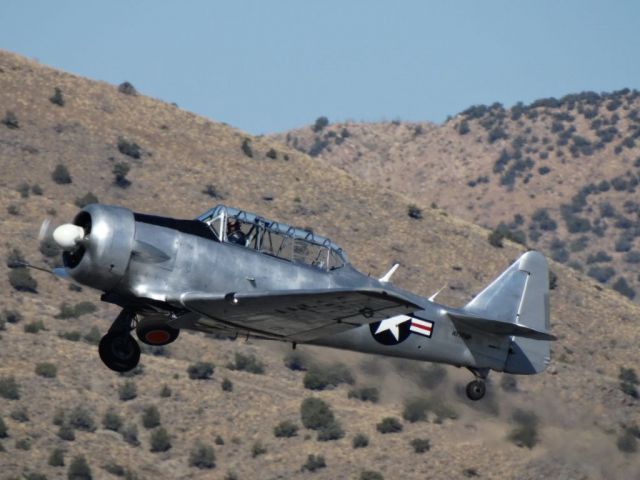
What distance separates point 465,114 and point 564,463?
100m

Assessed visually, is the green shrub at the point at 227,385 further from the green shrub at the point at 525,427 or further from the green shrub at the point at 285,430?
the green shrub at the point at 525,427

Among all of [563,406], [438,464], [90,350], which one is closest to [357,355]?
[563,406]

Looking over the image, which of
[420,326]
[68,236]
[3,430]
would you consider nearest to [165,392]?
[3,430]

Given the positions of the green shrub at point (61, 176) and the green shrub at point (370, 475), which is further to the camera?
the green shrub at point (61, 176)

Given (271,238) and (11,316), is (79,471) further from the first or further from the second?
(271,238)

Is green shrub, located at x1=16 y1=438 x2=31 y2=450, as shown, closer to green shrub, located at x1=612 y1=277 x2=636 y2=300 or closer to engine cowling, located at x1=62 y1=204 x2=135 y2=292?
engine cowling, located at x1=62 y1=204 x2=135 y2=292

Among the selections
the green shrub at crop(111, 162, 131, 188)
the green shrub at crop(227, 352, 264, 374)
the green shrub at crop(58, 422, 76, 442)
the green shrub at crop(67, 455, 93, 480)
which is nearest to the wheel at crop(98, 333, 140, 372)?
the green shrub at crop(67, 455, 93, 480)

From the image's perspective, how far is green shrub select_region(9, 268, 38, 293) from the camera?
43.1 metres

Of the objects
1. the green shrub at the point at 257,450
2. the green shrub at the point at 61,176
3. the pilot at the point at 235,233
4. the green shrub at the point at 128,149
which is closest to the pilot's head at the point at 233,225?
the pilot at the point at 235,233

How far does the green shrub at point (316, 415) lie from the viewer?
37.0 m

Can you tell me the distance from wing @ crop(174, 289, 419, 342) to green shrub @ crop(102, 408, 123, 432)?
16.8 metres

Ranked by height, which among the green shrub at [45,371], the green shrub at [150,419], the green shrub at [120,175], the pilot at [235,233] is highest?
the green shrub at [120,175]

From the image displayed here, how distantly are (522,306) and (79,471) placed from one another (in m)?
14.1

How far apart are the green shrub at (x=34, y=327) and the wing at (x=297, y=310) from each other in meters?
20.5
